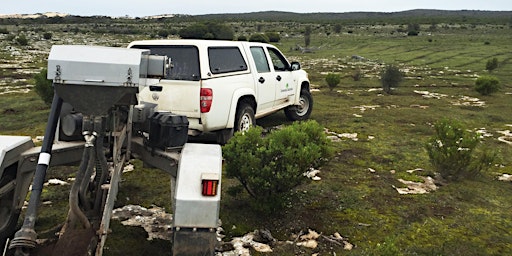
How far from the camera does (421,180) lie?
7434 millimetres

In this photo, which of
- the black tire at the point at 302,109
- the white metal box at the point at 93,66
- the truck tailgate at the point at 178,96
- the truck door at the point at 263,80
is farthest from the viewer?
the black tire at the point at 302,109

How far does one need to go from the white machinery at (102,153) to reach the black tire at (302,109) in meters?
6.69

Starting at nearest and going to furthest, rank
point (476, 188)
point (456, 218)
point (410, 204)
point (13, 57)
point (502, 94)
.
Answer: point (456, 218) → point (410, 204) → point (476, 188) → point (502, 94) → point (13, 57)

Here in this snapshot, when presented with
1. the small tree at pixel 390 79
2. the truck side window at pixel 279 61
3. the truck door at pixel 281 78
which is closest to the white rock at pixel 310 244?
the truck door at pixel 281 78

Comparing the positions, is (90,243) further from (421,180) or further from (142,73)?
(421,180)

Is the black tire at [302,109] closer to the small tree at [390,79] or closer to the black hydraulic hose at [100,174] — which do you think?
the small tree at [390,79]

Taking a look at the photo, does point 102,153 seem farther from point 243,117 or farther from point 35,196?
point 243,117

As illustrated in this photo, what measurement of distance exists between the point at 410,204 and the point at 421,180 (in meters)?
1.19

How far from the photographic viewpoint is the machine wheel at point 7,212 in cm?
477

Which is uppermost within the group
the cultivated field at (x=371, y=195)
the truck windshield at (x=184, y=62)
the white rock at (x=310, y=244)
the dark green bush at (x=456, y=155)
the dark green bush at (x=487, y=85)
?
the truck windshield at (x=184, y=62)

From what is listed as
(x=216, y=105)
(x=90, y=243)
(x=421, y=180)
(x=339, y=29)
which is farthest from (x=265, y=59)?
(x=339, y=29)

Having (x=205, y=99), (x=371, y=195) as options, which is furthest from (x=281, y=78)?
(x=371, y=195)

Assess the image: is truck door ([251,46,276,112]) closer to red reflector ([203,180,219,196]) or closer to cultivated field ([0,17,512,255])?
cultivated field ([0,17,512,255])

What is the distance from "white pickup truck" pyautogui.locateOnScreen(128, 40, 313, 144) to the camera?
6945mm
